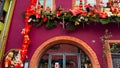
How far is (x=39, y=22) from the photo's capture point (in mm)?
8539

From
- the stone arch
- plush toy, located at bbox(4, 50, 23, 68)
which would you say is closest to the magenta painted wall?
the stone arch

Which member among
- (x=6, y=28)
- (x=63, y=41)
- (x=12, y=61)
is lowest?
(x=12, y=61)

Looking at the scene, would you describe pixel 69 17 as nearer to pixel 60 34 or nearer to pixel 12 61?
pixel 60 34

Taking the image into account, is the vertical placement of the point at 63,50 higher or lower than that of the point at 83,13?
lower

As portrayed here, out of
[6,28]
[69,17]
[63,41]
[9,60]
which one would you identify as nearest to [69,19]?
[69,17]

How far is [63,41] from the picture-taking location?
28.0 ft

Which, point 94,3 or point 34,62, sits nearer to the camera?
point 34,62

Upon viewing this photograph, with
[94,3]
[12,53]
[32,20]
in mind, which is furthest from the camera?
[94,3]

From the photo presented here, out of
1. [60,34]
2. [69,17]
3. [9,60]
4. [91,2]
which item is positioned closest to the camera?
[9,60]

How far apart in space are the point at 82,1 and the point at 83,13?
3.07 feet

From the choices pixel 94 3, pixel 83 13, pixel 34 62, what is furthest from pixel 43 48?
pixel 94 3

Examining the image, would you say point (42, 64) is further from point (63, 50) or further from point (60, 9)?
point (60, 9)

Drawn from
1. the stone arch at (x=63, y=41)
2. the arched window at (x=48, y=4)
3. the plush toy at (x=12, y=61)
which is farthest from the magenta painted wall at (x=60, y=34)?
the arched window at (x=48, y=4)

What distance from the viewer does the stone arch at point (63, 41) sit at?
816 cm
